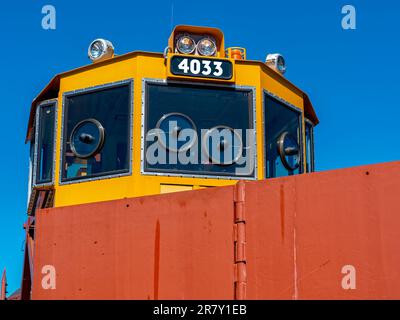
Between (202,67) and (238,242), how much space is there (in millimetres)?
2925

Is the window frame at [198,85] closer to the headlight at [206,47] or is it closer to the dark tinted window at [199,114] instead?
the dark tinted window at [199,114]

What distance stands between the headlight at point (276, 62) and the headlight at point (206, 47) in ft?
3.02

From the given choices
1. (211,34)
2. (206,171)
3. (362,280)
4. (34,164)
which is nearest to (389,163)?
(362,280)

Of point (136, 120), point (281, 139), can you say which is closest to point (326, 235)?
point (136, 120)

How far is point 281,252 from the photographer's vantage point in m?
4.95

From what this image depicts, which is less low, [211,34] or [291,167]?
[211,34]

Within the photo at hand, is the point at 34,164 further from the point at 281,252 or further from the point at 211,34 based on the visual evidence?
the point at 281,252

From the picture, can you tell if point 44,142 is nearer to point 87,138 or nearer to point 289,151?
point 87,138

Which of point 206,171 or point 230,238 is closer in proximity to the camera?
point 230,238

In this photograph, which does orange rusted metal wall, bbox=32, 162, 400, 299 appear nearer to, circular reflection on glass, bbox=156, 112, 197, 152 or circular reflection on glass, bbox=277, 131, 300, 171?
circular reflection on glass, bbox=156, 112, 197, 152

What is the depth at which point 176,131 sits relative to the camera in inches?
280

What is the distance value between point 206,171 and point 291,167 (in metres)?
1.25

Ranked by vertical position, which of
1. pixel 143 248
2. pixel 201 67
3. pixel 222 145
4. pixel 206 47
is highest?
pixel 206 47
